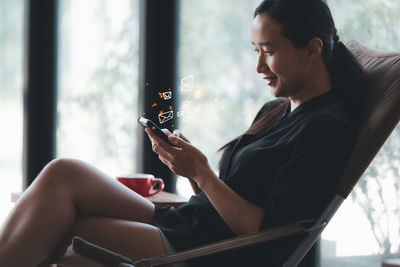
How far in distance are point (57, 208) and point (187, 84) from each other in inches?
62.8

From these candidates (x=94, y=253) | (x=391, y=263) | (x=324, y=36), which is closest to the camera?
(x=94, y=253)

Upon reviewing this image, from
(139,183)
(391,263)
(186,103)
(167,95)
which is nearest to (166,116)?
(186,103)

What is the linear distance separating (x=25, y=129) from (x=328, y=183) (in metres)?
2.02

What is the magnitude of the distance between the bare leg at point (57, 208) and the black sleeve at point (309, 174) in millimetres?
403

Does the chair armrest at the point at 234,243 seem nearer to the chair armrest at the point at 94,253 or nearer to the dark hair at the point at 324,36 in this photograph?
the chair armrest at the point at 94,253

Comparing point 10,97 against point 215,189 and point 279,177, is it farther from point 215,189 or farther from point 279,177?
point 279,177

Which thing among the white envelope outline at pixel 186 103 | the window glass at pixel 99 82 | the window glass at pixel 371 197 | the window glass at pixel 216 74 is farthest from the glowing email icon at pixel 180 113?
the window glass at pixel 371 197

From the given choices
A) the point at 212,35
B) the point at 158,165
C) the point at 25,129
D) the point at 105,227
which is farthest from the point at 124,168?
the point at 105,227

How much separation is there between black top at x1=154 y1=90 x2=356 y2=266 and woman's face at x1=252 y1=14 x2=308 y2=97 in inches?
2.9

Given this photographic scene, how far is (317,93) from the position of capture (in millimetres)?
1299

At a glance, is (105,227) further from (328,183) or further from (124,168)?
(124,168)

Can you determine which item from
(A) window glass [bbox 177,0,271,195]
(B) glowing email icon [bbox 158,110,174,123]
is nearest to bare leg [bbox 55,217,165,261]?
(A) window glass [bbox 177,0,271,195]

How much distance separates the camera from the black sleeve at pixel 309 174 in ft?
3.59

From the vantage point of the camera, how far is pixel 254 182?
4.01 ft
